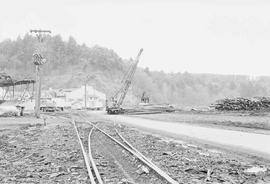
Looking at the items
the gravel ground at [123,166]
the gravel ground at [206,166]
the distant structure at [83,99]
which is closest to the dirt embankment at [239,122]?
the gravel ground at [206,166]

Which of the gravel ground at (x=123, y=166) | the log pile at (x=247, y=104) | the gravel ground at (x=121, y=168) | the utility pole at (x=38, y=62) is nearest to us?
the gravel ground at (x=121, y=168)

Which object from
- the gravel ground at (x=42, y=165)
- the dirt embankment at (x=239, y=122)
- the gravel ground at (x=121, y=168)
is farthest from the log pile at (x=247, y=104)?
the gravel ground at (x=121, y=168)

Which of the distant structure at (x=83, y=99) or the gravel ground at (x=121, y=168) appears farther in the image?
the distant structure at (x=83, y=99)

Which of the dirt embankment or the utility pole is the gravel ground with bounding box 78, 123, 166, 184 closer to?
the dirt embankment

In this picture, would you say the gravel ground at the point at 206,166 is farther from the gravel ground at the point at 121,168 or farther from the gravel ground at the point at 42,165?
the gravel ground at the point at 42,165

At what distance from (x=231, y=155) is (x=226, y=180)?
570 centimetres

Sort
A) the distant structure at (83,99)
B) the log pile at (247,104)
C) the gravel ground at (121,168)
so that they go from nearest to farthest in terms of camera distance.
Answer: the gravel ground at (121,168) → the log pile at (247,104) → the distant structure at (83,99)

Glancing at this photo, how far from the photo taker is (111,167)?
488 inches

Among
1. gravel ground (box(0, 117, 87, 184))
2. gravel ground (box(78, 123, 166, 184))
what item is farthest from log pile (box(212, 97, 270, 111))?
gravel ground (box(78, 123, 166, 184))

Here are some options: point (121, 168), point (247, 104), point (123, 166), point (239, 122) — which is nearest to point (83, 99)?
point (247, 104)

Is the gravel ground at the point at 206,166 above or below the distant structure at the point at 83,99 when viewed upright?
below

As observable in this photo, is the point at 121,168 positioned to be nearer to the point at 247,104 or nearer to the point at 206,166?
the point at 206,166

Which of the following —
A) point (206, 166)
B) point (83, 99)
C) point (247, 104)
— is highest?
point (83, 99)

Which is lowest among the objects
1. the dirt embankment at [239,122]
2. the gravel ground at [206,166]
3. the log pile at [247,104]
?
the gravel ground at [206,166]
